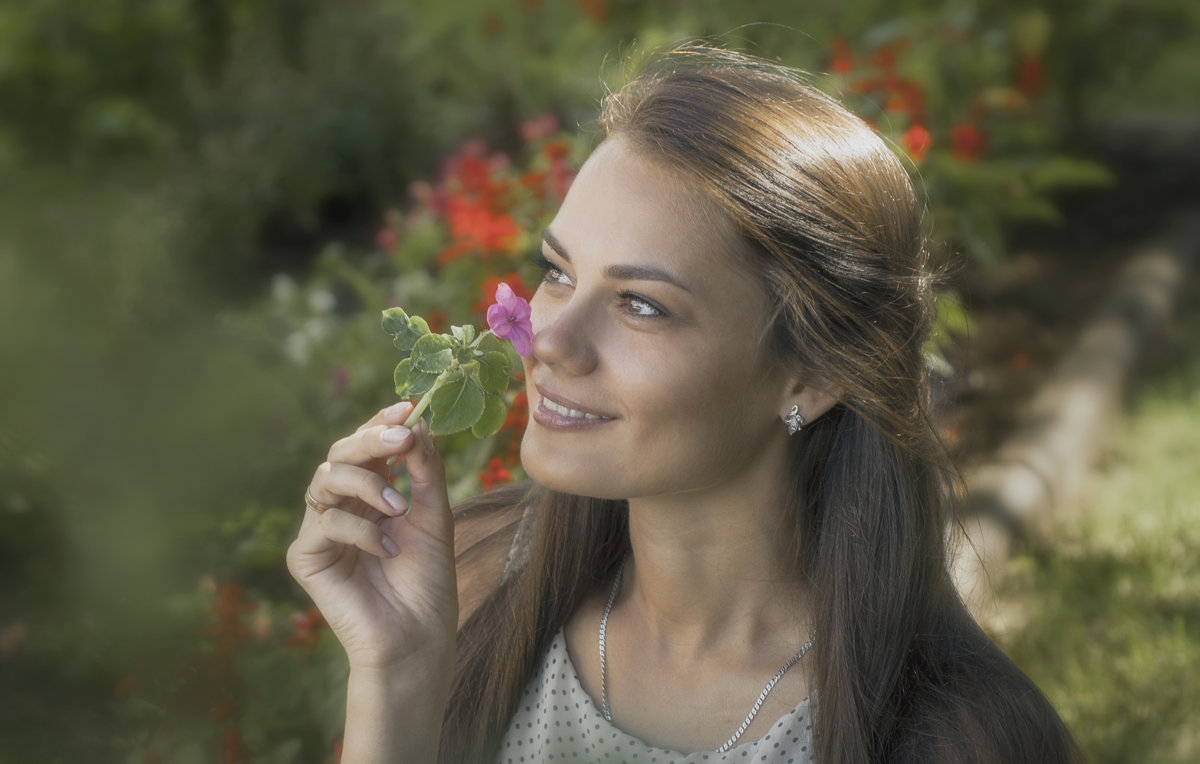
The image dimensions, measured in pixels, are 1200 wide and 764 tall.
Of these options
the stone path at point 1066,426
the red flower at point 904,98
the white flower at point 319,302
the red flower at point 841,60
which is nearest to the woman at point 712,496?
the stone path at point 1066,426

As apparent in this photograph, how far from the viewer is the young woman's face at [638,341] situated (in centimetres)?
164

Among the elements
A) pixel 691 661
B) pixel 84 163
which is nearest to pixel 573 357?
pixel 691 661

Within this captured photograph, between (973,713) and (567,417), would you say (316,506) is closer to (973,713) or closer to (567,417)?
(567,417)

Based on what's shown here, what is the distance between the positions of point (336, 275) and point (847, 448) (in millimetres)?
3472

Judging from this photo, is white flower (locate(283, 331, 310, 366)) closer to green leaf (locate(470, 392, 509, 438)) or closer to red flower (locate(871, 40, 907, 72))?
green leaf (locate(470, 392, 509, 438))

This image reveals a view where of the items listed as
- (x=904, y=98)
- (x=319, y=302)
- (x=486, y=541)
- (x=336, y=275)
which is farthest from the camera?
(x=336, y=275)

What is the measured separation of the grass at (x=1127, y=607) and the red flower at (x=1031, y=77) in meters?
1.90

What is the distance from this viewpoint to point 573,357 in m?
1.61

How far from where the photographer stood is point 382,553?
5.47 feet

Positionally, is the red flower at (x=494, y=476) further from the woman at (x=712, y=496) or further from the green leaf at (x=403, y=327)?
the green leaf at (x=403, y=327)

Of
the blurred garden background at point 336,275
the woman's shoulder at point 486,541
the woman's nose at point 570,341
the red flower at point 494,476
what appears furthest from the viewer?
the red flower at point 494,476

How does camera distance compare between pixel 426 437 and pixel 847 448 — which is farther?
pixel 847 448

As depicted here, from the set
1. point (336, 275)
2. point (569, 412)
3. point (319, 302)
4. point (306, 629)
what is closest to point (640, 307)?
point (569, 412)

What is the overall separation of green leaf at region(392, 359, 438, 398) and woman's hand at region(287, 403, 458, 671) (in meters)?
0.07
